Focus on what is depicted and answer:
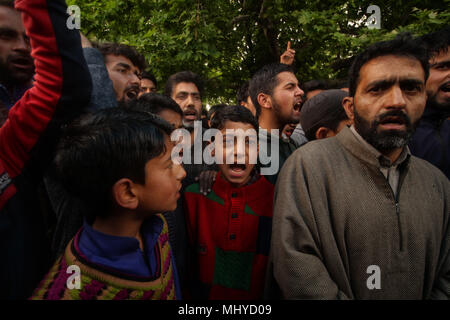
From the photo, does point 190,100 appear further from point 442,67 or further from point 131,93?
point 442,67

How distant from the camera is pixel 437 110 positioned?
2088 millimetres

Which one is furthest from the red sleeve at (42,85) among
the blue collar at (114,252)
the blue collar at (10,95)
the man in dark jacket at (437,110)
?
the man in dark jacket at (437,110)

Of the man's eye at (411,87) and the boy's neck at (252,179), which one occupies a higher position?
the man's eye at (411,87)

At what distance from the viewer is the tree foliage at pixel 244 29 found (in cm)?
507

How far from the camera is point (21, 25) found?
1.19 metres

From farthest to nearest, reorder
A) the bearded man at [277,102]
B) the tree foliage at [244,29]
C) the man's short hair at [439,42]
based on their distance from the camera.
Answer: the tree foliage at [244,29] → the bearded man at [277,102] → the man's short hair at [439,42]

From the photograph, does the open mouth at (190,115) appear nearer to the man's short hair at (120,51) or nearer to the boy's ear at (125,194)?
the man's short hair at (120,51)

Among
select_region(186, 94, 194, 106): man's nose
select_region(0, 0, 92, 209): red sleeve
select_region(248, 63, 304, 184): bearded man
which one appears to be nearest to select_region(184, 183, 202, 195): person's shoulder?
select_region(248, 63, 304, 184): bearded man

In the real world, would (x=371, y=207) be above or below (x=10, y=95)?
below

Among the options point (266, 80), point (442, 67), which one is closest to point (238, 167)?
point (266, 80)

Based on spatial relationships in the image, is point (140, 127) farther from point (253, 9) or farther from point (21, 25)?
point (253, 9)

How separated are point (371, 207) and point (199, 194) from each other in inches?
43.6

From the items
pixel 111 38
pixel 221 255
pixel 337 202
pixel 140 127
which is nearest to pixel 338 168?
pixel 337 202

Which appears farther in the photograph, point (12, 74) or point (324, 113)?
point (324, 113)
